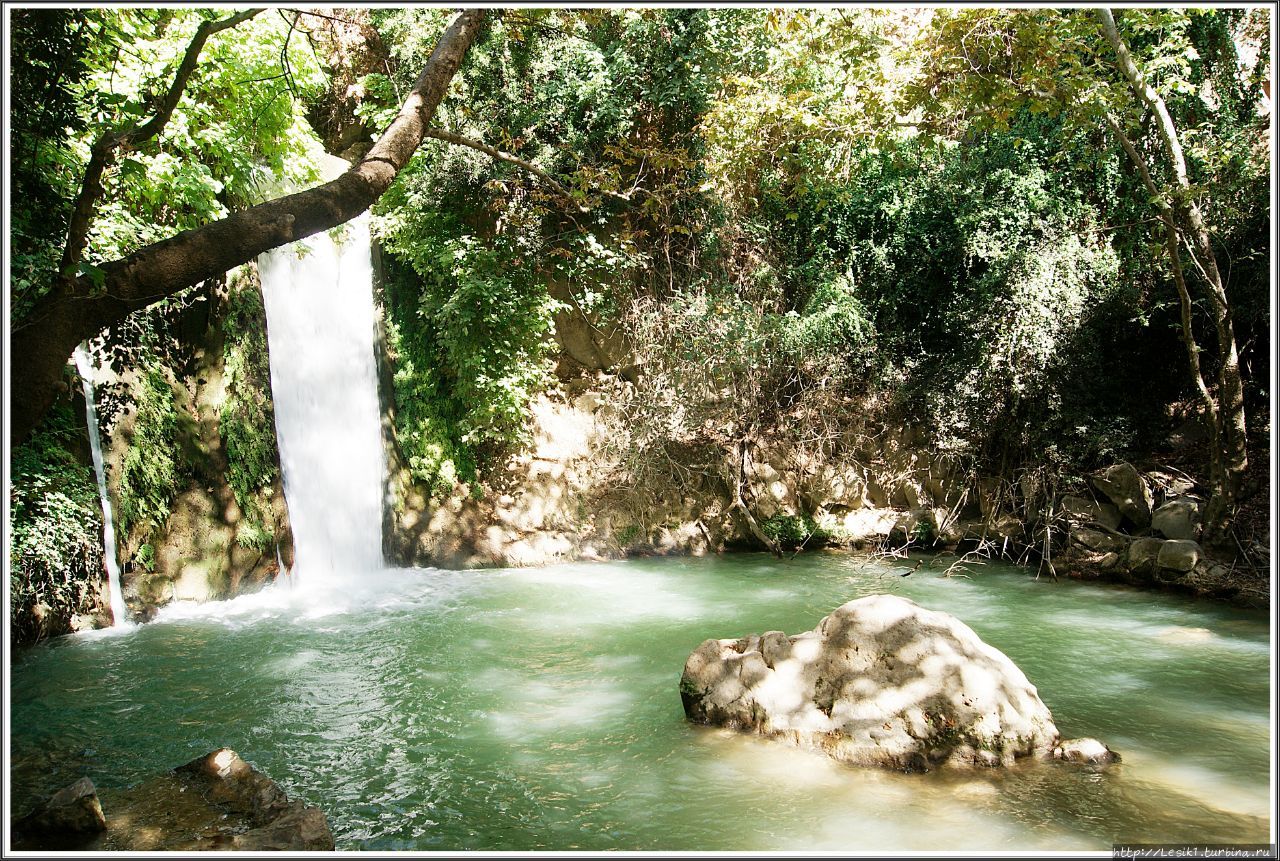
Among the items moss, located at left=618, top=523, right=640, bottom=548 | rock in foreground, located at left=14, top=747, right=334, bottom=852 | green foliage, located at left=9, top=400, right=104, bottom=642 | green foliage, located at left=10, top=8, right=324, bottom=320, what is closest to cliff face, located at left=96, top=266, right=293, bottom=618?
green foliage, located at left=9, top=400, right=104, bottom=642

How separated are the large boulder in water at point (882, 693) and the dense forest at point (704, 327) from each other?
1.16m

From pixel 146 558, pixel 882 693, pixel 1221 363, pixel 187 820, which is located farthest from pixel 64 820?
pixel 1221 363

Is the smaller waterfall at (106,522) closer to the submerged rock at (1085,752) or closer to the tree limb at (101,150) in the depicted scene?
the tree limb at (101,150)

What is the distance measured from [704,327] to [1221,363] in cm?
603

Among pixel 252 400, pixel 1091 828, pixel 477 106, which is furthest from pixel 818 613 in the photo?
pixel 477 106

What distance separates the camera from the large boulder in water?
185 inches

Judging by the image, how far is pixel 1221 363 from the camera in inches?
336

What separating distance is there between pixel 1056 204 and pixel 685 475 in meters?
6.10

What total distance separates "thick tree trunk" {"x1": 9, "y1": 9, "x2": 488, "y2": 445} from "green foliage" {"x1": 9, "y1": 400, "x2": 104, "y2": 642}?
447 centimetres

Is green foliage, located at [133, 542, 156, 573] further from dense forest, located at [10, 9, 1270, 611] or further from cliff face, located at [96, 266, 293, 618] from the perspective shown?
dense forest, located at [10, 9, 1270, 611]

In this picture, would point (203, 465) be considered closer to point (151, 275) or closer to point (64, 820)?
point (64, 820)

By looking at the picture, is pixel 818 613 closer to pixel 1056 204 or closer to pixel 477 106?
pixel 1056 204

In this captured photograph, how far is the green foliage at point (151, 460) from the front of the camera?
26.9 ft

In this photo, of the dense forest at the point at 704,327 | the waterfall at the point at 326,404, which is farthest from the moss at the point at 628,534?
the waterfall at the point at 326,404
